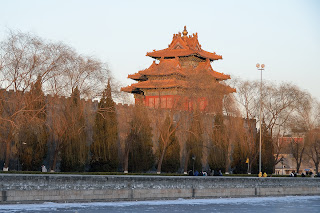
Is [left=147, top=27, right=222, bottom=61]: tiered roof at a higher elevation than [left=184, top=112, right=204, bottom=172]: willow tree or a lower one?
higher

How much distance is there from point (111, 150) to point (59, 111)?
8.04 metres

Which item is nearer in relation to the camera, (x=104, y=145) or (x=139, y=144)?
(x=104, y=145)

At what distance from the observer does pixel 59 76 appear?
1109 inches

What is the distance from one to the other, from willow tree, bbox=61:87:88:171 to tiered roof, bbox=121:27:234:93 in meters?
15.4

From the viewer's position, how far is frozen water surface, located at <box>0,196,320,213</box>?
873 inches

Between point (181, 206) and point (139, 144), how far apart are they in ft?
45.8

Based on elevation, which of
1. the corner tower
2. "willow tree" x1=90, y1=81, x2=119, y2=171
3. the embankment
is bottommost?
the embankment

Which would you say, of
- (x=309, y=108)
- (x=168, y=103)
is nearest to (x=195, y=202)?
(x=309, y=108)

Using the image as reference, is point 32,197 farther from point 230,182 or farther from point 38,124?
point 230,182

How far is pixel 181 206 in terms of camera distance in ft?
84.4

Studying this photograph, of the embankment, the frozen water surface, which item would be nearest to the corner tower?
the embankment

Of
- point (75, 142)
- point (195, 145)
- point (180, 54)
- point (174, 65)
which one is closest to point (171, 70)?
point (174, 65)

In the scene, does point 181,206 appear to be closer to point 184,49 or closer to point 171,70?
point 171,70

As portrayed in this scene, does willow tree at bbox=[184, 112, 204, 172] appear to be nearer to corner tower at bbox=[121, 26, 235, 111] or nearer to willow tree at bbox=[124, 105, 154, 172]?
willow tree at bbox=[124, 105, 154, 172]
